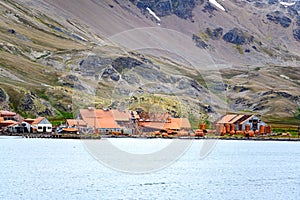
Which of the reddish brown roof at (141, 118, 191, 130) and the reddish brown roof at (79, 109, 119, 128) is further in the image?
the reddish brown roof at (141, 118, 191, 130)

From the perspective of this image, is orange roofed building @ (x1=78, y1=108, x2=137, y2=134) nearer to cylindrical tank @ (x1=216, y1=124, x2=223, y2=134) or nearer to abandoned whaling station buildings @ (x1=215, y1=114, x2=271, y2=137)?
cylindrical tank @ (x1=216, y1=124, x2=223, y2=134)

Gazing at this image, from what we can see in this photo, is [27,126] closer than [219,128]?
Yes

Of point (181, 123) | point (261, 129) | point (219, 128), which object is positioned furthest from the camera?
point (219, 128)

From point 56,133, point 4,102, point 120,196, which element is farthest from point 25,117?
point 120,196

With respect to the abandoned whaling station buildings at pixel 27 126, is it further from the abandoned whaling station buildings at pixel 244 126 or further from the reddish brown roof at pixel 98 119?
the abandoned whaling station buildings at pixel 244 126

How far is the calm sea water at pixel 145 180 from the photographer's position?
5812cm

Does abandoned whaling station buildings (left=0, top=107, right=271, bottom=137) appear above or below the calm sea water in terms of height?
above

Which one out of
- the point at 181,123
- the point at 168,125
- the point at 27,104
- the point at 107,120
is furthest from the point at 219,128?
the point at 27,104

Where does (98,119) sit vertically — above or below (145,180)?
above

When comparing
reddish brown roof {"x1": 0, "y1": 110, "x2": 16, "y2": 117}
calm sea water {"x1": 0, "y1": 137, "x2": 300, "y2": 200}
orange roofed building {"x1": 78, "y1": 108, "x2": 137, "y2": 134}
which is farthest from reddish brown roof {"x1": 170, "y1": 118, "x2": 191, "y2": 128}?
calm sea water {"x1": 0, "y1": 137, "x2": 300, "y2": 200}

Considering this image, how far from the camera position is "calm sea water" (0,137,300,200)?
58125 millimetres

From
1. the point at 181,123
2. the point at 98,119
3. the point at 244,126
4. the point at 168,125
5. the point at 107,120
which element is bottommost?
the point at 244,126

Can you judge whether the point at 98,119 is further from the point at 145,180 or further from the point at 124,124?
the point at 145,180

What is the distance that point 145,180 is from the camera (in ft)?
227
